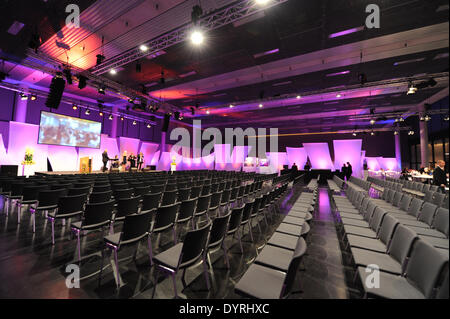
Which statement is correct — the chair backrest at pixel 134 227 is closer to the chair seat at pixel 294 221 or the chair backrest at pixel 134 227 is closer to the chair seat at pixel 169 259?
the chair seat at pixel 169 259

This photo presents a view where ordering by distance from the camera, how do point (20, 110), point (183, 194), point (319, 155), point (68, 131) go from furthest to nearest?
1. point (319, 155)
2. point (68, 131)
3. point (20, 110)
4. point (183, 194)

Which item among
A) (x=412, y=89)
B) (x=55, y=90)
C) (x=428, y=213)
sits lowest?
(x=428, y=213)

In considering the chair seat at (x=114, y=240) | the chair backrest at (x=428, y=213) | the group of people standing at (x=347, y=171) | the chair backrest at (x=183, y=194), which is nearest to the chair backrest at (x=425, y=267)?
the chair backrest at (x=428, y=213)

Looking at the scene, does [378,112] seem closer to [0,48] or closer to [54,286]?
[54,286]

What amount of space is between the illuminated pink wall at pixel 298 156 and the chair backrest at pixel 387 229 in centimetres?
1495

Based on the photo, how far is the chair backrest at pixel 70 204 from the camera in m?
3.21

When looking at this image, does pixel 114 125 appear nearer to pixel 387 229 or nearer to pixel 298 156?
pixel 298 156

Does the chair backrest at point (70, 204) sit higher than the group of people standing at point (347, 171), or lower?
lower

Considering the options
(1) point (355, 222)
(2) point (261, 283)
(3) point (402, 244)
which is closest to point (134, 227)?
(2) point (261, 283)

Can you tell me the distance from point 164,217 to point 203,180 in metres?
4.90

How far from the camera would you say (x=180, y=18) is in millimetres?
5234

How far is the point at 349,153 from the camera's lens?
1558 centimetres

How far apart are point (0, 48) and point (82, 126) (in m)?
6.30
